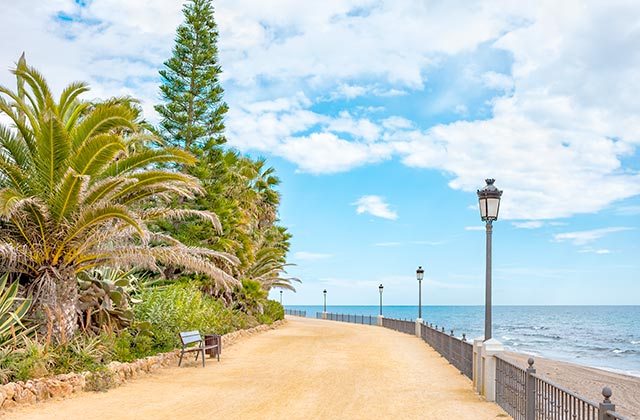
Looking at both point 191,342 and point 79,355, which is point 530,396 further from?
point 191,342

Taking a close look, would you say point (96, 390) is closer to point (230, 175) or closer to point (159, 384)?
point (159, 384)

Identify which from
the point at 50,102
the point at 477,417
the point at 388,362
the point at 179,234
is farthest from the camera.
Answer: the point at 179,234

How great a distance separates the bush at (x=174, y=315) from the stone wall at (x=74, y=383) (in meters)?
0.96

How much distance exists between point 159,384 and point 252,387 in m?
1.95

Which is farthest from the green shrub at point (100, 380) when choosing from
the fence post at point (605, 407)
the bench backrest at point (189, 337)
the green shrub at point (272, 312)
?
the green shrub at point (272, 312)

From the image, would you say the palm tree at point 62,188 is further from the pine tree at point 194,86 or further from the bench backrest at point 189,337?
the pine tree at point 194,86

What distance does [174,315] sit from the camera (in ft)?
57.3

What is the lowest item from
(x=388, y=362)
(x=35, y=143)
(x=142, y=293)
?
(x=388, y=362)

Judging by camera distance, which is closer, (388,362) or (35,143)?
(35,143)

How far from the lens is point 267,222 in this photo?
44938 mm

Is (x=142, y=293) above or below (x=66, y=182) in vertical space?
below

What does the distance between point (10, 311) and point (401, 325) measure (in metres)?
25.0

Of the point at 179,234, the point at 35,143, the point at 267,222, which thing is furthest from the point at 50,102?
the point at 267,222

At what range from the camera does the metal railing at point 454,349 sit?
13.9 m
